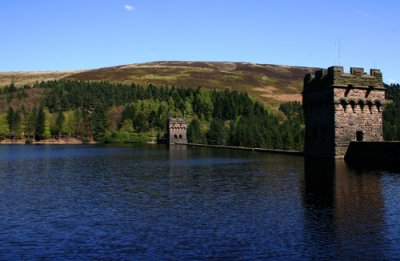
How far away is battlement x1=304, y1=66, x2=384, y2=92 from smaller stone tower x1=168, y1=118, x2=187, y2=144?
89658 mm

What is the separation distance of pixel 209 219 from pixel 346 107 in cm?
2764

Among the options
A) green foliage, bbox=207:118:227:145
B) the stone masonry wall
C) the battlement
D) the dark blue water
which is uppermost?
the battlement

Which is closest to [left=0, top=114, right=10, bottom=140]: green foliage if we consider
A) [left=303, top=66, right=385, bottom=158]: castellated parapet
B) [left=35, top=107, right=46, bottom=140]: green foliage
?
[left=35, top=107, right=46, bottom=140]: green foliage

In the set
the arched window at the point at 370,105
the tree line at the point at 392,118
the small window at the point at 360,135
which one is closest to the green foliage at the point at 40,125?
the tree line at the point at 392,118

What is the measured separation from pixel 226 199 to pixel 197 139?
4486 inches

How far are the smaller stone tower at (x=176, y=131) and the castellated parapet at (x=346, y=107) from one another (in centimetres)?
8951

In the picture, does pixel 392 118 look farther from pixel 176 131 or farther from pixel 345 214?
pixel 345 214

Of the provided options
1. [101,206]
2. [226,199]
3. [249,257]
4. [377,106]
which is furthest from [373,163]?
[249,257]

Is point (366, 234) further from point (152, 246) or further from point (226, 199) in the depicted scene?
point (226, 199)

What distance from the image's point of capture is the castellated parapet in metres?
40.7

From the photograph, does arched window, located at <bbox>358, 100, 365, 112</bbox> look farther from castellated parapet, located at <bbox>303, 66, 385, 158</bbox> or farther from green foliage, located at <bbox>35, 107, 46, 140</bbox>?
green foliage, located at <bbox>35, 107, 46, 140</bbox>

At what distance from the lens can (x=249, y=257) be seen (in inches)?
491

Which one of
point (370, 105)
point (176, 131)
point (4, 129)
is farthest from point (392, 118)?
point (4, 129)

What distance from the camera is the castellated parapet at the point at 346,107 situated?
4072cm
